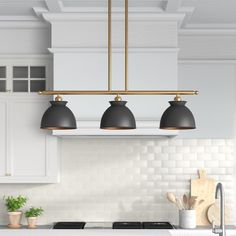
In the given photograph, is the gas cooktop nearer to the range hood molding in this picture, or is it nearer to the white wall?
the white wall

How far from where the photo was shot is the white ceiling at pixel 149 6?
4.78m

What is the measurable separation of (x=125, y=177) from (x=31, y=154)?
98cm

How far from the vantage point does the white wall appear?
219 inches

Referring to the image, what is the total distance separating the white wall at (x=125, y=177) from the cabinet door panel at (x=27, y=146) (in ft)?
1.18

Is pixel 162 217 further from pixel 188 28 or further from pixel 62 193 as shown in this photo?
pixel 188 28

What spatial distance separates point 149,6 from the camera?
496 cm

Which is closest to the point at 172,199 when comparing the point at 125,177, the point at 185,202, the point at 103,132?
the point at 185,202

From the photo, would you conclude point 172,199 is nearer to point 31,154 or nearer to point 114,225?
point 114,225

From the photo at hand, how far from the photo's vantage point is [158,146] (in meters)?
5.63

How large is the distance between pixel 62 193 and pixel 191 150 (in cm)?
135

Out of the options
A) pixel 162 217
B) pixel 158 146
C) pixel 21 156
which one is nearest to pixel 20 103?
pixel 21 156

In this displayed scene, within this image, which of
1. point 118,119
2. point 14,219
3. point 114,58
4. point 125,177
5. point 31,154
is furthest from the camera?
point 125,177

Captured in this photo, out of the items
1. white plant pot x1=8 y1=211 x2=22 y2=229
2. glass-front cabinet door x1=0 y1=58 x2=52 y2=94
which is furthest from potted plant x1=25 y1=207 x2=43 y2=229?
glass-front cabinet door x1=0 y1=58 x2=52 y2=94

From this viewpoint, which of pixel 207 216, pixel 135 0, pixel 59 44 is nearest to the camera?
pixel 135 0
